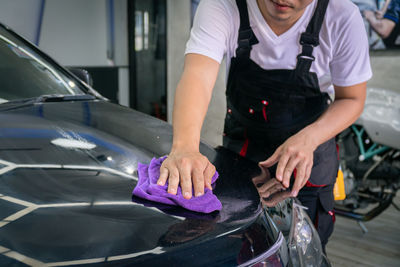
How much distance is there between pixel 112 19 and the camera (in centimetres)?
467

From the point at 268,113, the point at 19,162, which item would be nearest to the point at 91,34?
the point at 268,113

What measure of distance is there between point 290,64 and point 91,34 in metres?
3.58

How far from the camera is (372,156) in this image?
244cm

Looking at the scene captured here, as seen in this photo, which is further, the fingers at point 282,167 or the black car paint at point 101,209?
the fingers at point 282,167

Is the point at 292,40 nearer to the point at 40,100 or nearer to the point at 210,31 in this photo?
the point at 210,31

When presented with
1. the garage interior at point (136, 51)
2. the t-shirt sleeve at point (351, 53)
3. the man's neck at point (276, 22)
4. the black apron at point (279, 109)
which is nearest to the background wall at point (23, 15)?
the garage interior at point (136, 51)

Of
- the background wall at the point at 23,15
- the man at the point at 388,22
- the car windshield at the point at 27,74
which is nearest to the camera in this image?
the car windshield at the point at 27,74

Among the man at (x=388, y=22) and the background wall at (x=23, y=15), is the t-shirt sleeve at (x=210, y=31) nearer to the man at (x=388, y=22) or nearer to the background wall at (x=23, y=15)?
the background wall at (x=23, y=15)

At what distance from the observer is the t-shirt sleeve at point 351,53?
107 centimetres

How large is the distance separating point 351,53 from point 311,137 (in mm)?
264

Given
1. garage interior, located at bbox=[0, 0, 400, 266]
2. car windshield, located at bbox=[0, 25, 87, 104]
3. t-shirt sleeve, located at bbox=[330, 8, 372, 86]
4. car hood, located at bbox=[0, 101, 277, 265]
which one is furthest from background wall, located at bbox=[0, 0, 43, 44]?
t-shirt sleeve, located at bbox=[330, 8, 372, 86]

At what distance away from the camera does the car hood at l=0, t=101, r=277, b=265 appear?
613mm

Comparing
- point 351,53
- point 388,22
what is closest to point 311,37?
point 351,53

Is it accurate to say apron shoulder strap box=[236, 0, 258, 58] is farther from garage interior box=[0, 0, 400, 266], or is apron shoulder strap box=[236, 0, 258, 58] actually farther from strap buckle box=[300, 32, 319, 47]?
garage interior box=[0, 0, 400, 266]
